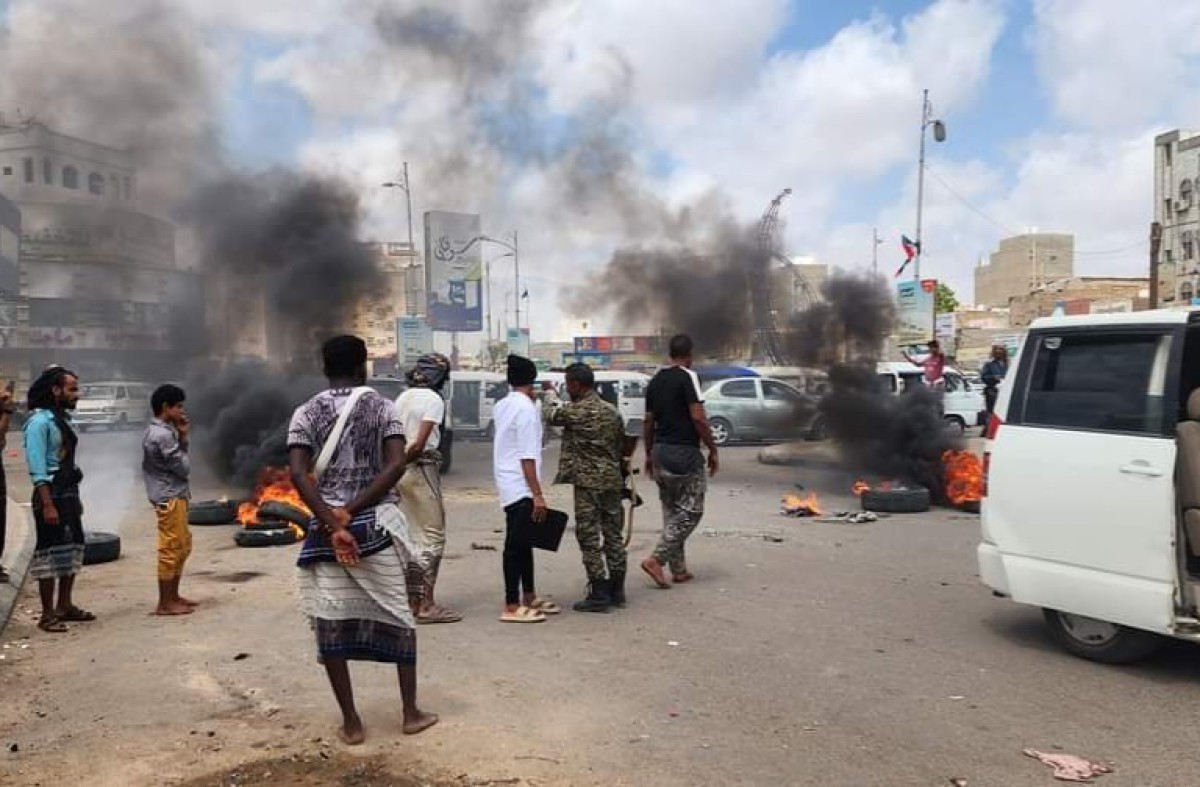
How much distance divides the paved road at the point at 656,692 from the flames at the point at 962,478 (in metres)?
4.05


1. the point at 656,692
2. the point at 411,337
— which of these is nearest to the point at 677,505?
the point at 656,692

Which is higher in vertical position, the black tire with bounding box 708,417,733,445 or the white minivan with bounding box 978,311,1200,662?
the white minivan with bounding box 978,311,1200,662

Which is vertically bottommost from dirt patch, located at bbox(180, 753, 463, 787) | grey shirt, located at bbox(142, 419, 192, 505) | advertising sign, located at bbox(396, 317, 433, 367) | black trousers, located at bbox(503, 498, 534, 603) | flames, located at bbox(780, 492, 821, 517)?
flames, located at bbox(780, 492, 821, 517)

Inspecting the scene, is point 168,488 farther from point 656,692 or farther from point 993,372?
point 993,372

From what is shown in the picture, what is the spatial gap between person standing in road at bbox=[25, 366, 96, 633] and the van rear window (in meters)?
5.60

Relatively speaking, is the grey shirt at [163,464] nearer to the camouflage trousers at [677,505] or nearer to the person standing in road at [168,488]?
the person standing in road at [168,488]

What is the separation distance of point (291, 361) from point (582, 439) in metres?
13.3

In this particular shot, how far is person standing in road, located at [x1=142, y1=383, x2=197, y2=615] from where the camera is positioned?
5.90m

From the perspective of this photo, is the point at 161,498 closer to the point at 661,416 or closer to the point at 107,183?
the point at 661,416

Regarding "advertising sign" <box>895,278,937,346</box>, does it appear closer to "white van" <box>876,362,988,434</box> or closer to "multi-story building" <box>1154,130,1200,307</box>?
"white van" <box>876,362,988,434</box>

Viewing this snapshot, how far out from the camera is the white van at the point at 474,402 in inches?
912

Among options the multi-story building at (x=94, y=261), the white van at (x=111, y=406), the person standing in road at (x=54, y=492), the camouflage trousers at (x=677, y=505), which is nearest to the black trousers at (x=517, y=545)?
the camouflage trousers at (x=677, y=505)

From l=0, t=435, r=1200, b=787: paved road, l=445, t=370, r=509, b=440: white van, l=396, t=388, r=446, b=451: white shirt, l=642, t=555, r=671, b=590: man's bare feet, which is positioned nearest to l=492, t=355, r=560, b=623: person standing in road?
l=0, t=435, r=1200, b=787: paved road

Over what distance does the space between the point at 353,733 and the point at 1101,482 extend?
356 centimetres
